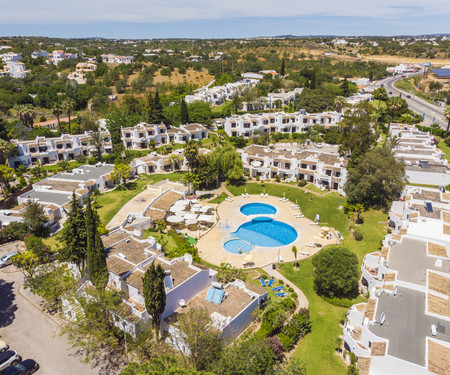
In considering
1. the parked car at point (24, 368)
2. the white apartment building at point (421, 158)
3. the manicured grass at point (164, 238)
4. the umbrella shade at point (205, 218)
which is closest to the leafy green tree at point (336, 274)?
the umbrella shade at point (205, 218)

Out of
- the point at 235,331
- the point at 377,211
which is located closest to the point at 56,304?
the point at 235,331

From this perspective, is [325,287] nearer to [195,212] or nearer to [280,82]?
[195,212]

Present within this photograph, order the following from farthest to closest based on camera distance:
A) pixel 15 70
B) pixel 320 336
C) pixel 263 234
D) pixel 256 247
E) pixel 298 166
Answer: pixel 15 70 → pixel 298 166 → pixel 263 234 → pixel 256 247 → pixel 320 336

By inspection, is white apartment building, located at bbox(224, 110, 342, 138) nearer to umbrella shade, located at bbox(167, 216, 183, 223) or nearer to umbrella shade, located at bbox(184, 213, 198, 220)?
umbrella shade, located at bbox(184, 213, 198, 220)

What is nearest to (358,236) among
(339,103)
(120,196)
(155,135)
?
(120,196)

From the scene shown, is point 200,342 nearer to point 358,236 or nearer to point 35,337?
point 35,337

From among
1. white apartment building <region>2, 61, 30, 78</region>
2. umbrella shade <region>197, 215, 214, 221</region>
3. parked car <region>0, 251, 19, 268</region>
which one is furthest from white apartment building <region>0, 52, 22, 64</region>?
umbrella shade <region>197, 215, 214, 221</region>

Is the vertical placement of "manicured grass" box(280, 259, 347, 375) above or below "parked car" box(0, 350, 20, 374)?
below
